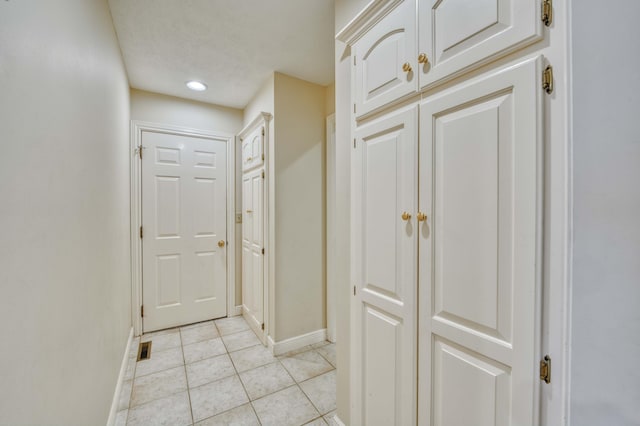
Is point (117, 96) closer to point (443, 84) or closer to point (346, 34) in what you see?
point (346, 34)

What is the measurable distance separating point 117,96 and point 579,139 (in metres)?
2.69

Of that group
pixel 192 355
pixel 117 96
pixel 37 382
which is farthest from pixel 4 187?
pixel 192 355

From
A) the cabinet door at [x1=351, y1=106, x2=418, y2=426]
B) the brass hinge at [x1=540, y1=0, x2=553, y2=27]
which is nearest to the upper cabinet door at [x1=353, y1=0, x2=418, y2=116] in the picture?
the cabinet door at [x1=351, y1=106, x2=418, y2=426]

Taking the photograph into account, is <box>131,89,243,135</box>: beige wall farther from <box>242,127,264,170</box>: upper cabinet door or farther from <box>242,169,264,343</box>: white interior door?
<box>242,169,264,343</box>: white interior door

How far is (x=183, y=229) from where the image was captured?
3035 millimetres

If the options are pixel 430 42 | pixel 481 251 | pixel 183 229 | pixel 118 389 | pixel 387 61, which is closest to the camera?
pixel 481 251

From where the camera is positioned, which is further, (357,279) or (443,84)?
(357,279)

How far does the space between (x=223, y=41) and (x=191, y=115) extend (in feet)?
4.40

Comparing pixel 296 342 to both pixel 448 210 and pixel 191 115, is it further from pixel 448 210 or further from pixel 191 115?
pixel 191 115

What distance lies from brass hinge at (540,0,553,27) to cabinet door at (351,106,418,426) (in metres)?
0.44

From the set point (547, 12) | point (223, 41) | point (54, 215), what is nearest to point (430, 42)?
point (547, 12)

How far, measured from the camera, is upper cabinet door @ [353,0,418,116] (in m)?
1.08

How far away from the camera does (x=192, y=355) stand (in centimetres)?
245

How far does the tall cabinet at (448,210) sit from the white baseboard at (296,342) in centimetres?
123
